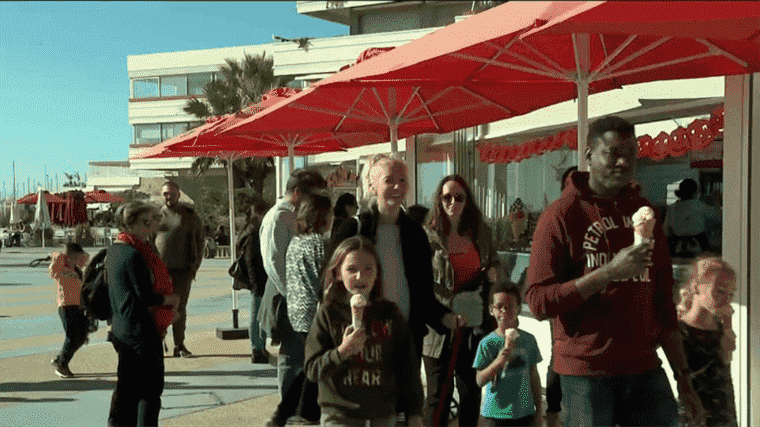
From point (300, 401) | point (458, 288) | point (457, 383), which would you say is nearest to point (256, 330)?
point (300, 401)

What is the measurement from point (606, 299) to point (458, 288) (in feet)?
6.38

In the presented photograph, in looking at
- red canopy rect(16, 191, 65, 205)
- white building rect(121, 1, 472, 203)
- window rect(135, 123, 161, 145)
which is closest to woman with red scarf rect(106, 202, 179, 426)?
white building rect(121, 1, 472, 203)

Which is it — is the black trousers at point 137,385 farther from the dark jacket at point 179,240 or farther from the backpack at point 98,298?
the dark jacket at point 179,240

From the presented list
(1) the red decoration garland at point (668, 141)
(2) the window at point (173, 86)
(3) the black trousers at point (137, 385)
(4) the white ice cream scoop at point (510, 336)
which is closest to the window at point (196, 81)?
(2) the window at point (173, 86)

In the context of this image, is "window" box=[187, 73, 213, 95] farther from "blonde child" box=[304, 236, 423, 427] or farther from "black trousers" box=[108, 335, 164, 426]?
"blonde child" box=[304, 236, 423, 427]

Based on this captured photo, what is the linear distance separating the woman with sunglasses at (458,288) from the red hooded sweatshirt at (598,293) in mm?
1753

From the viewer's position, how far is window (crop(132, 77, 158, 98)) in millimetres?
61438

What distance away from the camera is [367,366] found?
3.30 m

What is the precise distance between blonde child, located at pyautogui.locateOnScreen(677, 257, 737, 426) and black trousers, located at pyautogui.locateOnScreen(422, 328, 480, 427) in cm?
140

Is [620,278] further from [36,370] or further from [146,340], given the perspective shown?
[36,370]

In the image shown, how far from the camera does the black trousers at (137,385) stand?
4.73 m

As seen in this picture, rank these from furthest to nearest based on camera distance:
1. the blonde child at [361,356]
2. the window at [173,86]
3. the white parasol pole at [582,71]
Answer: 1. the window at [173,86]
2. the white parasol pole at [582,71]
3. the blonde child at [361,356]

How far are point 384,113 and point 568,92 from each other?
1678 mm

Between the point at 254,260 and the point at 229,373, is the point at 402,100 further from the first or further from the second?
the point at 229,373
